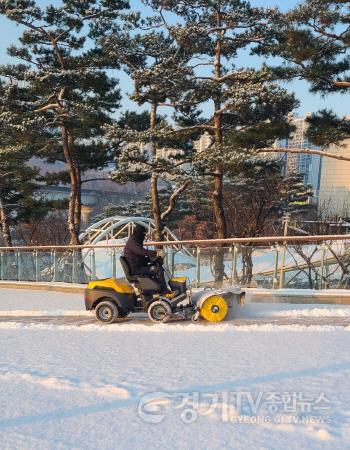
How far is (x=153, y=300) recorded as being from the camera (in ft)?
25.9

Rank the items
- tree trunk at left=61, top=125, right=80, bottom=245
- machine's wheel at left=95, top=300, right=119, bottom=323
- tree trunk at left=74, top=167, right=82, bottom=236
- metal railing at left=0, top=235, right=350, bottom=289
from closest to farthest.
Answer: machine's wheel at left=95, top=300, right=119, bottom=323 < metal railing at left=0, top=235, right=350, bottom=289 < tree trunk at left=61, top=125, right=80, bottom=245 < tree trunk at left=74, top=167, right=82, bottom=236

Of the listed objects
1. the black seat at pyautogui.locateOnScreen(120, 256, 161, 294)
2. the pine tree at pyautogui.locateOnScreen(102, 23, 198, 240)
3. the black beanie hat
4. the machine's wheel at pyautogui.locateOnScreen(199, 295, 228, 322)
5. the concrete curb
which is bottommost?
the concrete curb

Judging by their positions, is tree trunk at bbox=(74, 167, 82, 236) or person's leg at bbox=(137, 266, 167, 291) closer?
person's leg at bbox=(137, 266, 167, 291)

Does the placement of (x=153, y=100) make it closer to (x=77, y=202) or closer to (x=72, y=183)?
(x=72, y=183)

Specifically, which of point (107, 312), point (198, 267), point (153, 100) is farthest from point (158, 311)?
point (153, 100)

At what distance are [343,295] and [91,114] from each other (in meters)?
11.7

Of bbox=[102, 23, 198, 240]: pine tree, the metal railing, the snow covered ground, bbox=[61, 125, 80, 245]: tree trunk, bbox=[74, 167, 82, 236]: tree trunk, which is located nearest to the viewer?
the snow covered ground

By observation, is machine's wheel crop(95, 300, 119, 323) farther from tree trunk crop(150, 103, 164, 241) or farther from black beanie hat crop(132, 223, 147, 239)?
tree trunk crop(150, 103, 164, 241)

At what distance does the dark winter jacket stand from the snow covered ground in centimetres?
121

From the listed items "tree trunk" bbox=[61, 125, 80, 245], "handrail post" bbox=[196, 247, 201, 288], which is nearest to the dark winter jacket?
"handrail post" bbox=[196, 247, 201, 288]

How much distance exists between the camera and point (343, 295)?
9617 millimetres

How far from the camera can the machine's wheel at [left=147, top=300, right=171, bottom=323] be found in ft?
25.6

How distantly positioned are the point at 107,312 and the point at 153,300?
0.85 m

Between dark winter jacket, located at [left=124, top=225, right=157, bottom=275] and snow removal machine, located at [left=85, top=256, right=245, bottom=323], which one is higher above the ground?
dark winter jacket, located at [left=124, top=225, right=157, bottom=275]
